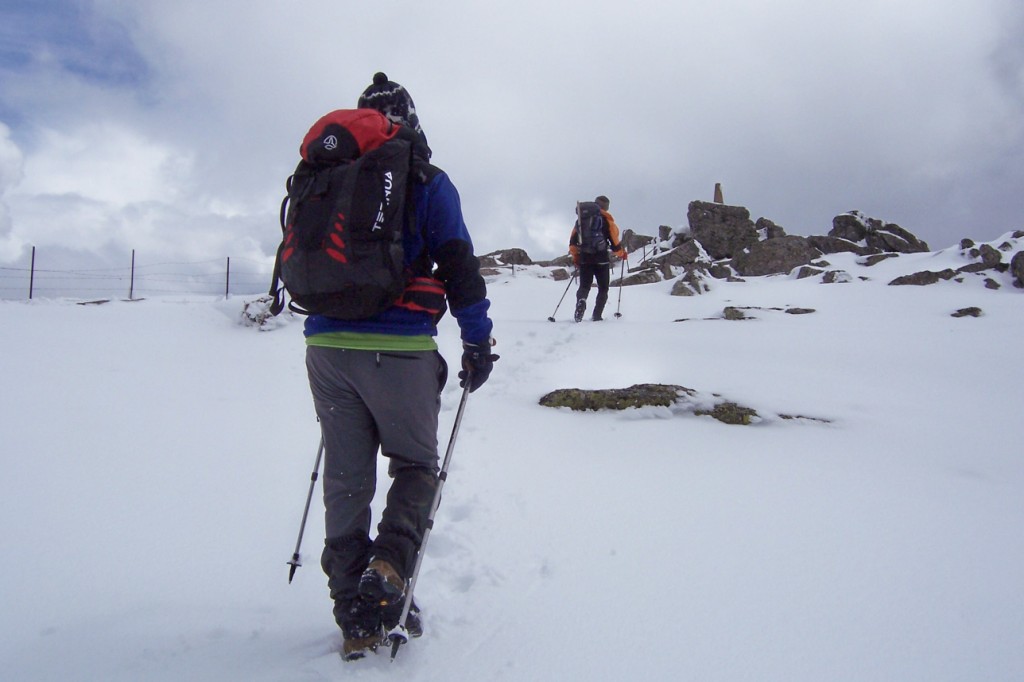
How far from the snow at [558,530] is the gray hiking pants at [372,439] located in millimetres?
411

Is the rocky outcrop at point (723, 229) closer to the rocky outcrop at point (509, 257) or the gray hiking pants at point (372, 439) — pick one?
the rocky outcrop at point (509, 257)

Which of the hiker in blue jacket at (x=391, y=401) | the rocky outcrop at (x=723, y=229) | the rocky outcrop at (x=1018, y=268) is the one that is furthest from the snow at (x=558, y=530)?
the rocky outcrop at (x=723, y=229)

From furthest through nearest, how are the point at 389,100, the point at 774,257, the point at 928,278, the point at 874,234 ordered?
1. the point at 874,234
2. the point at 774,257
3. the point at 928,278
4. the point at 389,100

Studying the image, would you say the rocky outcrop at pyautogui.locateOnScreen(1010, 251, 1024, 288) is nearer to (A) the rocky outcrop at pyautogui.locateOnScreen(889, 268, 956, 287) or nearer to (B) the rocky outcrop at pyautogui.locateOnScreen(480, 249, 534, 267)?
(A) the rocky outcrop at pyautogui.locateOnScreen(889, 268, 956, 287)

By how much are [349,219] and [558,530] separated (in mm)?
1839

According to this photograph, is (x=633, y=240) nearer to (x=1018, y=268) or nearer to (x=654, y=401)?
(x=1018, y=268)

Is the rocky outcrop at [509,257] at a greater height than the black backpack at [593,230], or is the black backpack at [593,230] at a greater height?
the rocky outcrop at [509,257]

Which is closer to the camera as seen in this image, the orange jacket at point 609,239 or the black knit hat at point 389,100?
the black knit hat at point 389,100

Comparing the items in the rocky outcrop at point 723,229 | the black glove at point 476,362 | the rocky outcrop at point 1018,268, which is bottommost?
the black glove at point 476,362

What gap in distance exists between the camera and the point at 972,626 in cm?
196

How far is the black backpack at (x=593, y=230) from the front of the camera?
9523mm

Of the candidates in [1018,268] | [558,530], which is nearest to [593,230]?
[558,530]

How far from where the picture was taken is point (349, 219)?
1.84 meters

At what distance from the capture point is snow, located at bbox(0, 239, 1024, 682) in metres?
1.92
